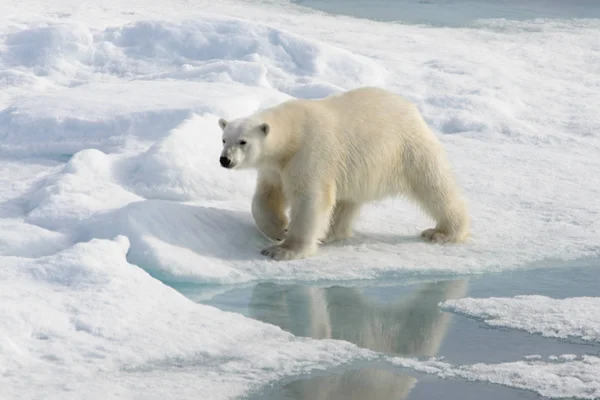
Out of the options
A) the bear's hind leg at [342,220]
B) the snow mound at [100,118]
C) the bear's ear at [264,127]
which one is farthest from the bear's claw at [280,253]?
the snow mound at [100,118]

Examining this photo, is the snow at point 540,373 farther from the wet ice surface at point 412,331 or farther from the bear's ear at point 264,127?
the bear's ear at point 264,127

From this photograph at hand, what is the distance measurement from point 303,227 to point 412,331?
1213 millimetres

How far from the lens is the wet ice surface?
3.80 metres

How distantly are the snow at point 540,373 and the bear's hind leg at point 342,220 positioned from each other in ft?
6.51

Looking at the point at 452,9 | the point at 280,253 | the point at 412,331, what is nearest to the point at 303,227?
the point at 280,253

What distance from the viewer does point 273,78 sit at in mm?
9898

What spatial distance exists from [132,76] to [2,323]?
643cm

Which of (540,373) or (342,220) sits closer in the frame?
(540,373)

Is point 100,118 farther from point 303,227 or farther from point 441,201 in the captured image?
point 441,201

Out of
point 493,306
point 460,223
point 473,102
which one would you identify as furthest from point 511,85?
point 493,306

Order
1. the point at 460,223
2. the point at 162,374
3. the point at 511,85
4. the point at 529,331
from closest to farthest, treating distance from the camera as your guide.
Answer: the point at 162,374, the point at 529,331, the point at 460,223, the point at 511,85

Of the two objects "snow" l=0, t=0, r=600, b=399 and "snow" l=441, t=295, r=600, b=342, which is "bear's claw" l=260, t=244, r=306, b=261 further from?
"snow" l=441, t=295, r=600, b=342

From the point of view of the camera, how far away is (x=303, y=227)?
5.56 meters

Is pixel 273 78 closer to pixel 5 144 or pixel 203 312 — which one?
pixel 5 144
